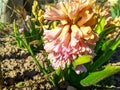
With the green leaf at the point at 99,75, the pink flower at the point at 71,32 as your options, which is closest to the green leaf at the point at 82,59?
the pink flower at the point at 71,32

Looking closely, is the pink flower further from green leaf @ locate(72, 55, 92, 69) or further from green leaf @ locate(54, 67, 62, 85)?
green leaf @ locate(54, 67, 62, 85)

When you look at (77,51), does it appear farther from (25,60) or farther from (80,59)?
(25,60)

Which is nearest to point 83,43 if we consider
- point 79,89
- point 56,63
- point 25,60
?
point 56,63

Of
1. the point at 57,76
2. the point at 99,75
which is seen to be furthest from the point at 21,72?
the point at 99,75

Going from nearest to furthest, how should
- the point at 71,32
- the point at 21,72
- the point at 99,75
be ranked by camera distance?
1. the point at 71,32
2. the point at 99,75
3. the point at 21,72

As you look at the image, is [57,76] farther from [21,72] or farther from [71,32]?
[71,32]

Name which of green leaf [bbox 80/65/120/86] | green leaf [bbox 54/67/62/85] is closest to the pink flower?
green leaf [bbox 80/65/120/86]

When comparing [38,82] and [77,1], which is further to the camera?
[38,82]
